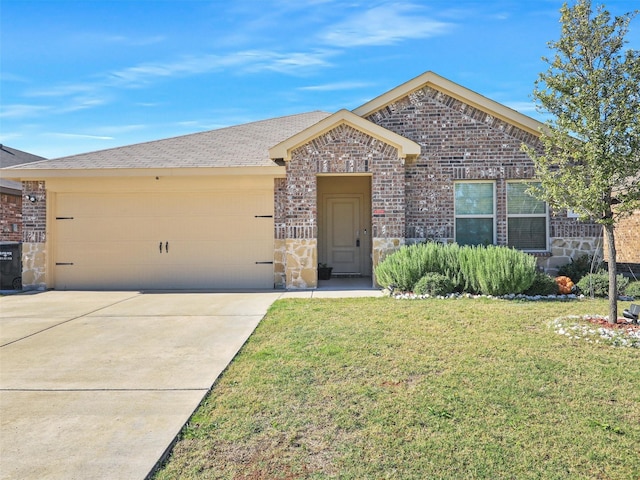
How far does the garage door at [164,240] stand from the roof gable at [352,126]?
53.9 inches

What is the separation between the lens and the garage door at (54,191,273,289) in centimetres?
1166

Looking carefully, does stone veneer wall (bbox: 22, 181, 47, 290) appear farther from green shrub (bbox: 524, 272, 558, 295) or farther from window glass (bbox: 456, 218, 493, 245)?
green shrub (bbox: 524, 272, 558, 295)

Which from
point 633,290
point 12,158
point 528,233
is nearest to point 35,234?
point 12,158

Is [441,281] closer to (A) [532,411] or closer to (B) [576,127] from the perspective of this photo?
(B) [576,127]

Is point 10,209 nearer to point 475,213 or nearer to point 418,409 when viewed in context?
point 475,213

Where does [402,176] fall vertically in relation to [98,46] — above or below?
below

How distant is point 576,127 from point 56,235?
12.2m

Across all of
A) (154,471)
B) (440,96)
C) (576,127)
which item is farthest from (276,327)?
(440,96)

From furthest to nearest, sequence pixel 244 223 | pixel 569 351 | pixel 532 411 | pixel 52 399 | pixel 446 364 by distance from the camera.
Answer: pixel 244 223, pixel 569 351, pixel 446 364, pixel 52 399, pixel 532 411

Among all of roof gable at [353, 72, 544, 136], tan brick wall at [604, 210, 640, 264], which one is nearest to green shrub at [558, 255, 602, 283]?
roof gable at [353, 72, 544, 136]

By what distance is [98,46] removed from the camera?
10742 millimetres

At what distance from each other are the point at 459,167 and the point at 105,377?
9.43m

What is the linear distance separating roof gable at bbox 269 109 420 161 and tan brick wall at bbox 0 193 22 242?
10632 mm

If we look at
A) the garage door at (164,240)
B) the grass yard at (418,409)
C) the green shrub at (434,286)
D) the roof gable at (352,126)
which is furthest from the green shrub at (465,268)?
the garage door at (164,240)
